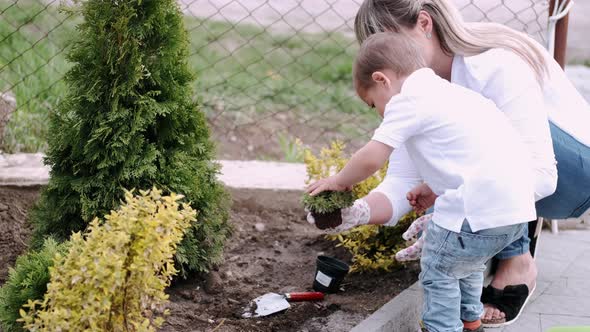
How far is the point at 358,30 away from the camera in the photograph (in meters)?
3.32

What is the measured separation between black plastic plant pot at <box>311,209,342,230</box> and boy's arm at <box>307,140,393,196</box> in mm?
87

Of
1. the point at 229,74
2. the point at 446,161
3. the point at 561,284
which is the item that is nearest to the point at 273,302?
the point at 446,161

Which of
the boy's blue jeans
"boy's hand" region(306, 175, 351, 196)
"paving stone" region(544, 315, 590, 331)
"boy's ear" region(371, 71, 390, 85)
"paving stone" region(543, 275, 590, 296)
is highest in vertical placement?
"boy's ear" region(371, 71, 390, 85)

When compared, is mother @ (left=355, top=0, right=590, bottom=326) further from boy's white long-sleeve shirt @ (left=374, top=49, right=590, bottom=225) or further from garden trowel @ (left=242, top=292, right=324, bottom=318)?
garden trowel @ (left=242, top=292, right=324, bottom=318)

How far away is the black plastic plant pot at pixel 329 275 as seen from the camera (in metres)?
3.43

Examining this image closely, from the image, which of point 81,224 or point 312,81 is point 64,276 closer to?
point 81,224

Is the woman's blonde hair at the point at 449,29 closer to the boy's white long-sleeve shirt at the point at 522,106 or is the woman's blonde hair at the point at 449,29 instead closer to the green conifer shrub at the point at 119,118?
the boy's white long-sleeve shirt at the point at 522,106

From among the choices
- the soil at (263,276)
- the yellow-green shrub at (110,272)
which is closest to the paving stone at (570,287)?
the soil at (263,276)

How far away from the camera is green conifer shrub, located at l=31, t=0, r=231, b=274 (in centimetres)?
306

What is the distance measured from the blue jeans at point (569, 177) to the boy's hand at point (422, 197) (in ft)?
1.77

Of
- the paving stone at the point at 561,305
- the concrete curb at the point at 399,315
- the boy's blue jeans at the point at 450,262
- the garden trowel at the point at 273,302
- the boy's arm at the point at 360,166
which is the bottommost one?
the paving stone at the point at 561,305

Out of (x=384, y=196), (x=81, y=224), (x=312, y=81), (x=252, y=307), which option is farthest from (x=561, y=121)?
(x=312, y=81)

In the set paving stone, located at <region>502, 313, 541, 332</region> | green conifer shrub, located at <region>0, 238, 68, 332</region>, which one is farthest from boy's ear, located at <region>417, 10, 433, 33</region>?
green conifer shrub, located at <region>0, 238, 68, 332</region>

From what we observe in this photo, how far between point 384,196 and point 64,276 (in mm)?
1481
